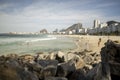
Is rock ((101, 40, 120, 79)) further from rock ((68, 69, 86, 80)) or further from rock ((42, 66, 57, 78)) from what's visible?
rock ((42, 66, 57, 78))

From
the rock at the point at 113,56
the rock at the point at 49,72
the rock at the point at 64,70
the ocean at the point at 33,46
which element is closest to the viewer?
the rock at the point at 113,56

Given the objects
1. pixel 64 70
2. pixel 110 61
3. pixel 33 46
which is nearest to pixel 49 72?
pixel 64 70

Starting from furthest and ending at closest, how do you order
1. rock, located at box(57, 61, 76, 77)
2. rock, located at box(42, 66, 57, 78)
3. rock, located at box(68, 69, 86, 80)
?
rock, located at box(57, 61, 76, 77), rock, located at box(42, 66, 57, 78), rock, located at box(68, 69, 86, 80)

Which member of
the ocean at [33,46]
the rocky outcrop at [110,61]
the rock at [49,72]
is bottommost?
the ocean at [33,46]

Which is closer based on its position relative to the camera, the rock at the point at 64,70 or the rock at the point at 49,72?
the rock at the point at 49,72

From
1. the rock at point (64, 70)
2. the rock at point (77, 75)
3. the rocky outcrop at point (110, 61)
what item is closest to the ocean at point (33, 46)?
the rock at point (64, 70)

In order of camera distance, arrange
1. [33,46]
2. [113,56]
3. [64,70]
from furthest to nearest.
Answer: [33,46]
[64,70]
[113,56]

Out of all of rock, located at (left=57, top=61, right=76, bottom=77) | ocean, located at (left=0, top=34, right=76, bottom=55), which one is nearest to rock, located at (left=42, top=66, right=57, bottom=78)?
rock, located at (left=57, top=61, right=76, bottom=77)

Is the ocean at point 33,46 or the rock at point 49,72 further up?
the rock at point 49,72

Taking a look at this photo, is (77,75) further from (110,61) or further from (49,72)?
(110,61)

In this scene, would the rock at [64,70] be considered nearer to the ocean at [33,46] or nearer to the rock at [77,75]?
the rock at [77,75]

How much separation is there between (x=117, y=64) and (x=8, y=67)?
2.29 metres

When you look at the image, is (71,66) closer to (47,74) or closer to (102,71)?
(47,74)

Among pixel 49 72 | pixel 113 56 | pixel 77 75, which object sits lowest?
pixel 77 75
